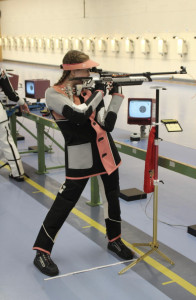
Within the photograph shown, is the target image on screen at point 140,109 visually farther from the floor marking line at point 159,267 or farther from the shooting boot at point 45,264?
the shooting boot at point 45,264

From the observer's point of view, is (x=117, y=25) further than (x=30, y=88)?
Yes

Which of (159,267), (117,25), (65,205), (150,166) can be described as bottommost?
(159,267)

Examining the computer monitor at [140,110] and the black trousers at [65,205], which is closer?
the black trousers at [65,205]

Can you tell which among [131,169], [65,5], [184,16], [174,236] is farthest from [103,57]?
[174,236]

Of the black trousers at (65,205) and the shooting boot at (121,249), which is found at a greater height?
the black trousers at (65,205)

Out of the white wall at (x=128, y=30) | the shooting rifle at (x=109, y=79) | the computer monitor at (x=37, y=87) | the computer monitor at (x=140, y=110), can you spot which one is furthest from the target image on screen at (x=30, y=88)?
the shooting rifle at (x=109, y=79)

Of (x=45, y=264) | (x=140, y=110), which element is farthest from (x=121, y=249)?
(x=140, y=110)

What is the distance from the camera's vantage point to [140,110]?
16.5 feet

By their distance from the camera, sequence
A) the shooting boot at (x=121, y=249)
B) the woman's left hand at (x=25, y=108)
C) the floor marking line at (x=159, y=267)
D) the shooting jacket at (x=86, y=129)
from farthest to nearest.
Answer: the woman's left hand at (x=25, y=108), the shooting boot at (x=121, y=249), the floor marking line at (x=159, y=267), the shooting jacket at (x=86, y=129)

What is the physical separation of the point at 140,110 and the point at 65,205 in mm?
1899

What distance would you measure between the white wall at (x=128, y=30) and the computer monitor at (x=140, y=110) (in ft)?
9.54

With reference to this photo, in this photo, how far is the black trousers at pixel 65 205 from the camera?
3566mm

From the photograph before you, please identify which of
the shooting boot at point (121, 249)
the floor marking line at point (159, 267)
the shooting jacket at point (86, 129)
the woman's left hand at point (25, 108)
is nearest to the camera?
the shooting jacket at point (86, 129)

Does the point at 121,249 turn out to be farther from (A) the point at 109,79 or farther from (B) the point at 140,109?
(B) the point at 140,109
